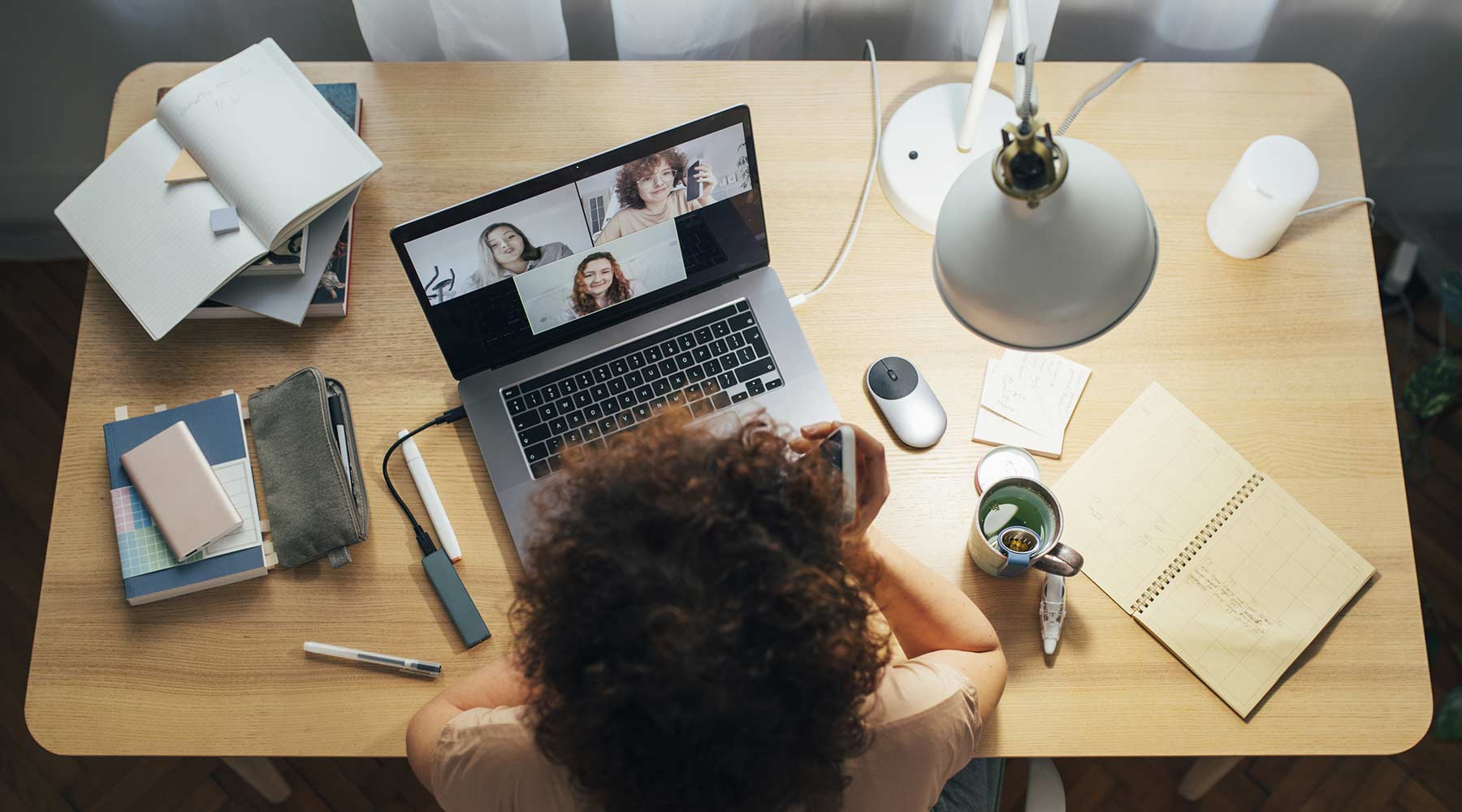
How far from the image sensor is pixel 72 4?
1.54 meters

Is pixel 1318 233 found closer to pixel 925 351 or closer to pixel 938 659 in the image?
pixel 925 351

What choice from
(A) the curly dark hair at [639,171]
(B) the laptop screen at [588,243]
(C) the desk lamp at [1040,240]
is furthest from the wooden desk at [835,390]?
(C) the desk lamp at [1040,240]

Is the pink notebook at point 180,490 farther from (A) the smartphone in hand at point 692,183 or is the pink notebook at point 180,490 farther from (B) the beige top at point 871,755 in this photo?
(A) the smartphone in hand at point 692,183

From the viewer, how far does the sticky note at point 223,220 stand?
42.8 inches

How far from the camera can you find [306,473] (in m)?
1.06

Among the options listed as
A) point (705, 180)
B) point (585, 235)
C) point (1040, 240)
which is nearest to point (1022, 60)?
point (1040, 240)

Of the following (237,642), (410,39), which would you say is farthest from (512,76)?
(237,642)

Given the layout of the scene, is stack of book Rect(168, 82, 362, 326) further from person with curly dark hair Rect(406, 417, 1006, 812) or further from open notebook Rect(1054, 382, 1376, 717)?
open notebook Rect(1054, 382, 1376, 717)

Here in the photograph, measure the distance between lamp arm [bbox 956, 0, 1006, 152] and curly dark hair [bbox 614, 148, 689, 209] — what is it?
326 millimetres

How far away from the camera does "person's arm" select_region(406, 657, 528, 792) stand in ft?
3.10

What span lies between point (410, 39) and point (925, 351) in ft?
2.82

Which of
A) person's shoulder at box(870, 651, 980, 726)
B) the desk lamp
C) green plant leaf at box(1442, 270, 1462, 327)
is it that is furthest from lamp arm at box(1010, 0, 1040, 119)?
green plant leaf at box(1442, 270, 1462, 327)

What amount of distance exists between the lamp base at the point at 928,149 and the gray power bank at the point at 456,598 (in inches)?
25.4

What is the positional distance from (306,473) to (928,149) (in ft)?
2.56
